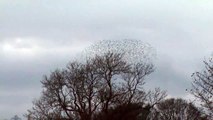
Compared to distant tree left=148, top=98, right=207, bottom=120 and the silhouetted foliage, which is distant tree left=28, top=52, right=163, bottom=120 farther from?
distant tree left=148, top=98, right=207, bottom=120

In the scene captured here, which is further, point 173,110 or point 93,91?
point 173,110

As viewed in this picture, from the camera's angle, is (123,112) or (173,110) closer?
(123,112)

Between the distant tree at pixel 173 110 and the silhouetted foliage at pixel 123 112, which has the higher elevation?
the distant tree at pixel 173 110

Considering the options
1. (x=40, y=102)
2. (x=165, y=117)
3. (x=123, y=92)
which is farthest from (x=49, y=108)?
(x=165, y=117)

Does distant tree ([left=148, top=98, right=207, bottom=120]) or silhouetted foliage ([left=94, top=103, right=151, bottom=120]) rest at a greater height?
distant tree ([left=148, top=98, right=207, bottom=120])

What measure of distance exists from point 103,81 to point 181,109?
2919 cm

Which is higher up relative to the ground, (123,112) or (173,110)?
(173,110)

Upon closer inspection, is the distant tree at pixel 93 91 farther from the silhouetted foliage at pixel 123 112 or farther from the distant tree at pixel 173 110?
the distant tree at pixel 173 110

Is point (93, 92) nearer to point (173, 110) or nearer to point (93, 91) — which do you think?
point (93, 91)

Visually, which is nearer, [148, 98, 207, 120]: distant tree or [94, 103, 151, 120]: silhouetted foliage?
[94, 103, 151, 120]: silhouetted foliage

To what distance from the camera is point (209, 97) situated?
27328 mm

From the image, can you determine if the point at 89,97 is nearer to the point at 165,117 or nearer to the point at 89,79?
the point at 89,79

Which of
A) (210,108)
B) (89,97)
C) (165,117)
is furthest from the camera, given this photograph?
(165,117)

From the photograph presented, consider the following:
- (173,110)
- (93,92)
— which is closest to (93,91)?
(93,92)
